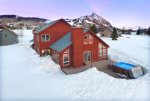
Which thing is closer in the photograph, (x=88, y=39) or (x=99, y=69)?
(x=99, y=69)

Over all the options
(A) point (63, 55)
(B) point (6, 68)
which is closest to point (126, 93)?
(A) point (63, 55)

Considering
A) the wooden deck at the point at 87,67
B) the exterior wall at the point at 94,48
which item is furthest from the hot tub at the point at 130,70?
the exterior wall at the point at 94,48

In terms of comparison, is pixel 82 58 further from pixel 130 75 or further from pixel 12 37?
pixel 12 37

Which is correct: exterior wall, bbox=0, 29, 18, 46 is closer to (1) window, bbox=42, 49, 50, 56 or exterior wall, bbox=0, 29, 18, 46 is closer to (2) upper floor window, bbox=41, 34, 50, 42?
(2) upper floor window, bbox=41, 34, 50, 42

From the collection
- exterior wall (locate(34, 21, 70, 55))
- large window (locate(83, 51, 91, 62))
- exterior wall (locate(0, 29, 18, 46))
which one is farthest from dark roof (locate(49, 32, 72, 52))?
exterior wall (locate(0, 29, 18, 46))

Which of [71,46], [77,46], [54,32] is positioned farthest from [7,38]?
[77,46]

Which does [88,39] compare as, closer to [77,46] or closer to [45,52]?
[77,46]
